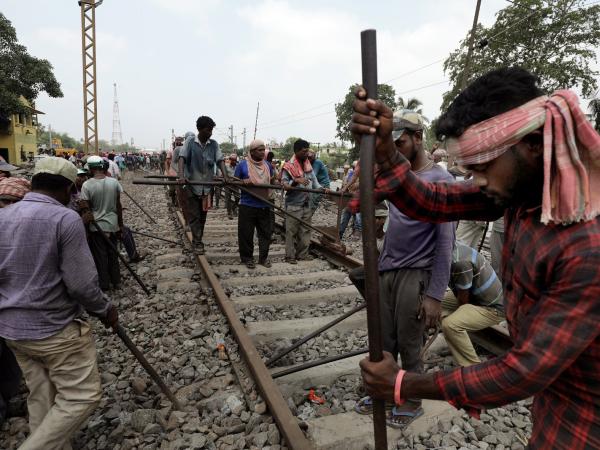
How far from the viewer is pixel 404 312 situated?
2.52 metres

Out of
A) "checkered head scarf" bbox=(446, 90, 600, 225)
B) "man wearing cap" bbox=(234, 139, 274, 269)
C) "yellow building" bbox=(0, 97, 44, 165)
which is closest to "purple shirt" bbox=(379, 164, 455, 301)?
"checkered head scarf" bbox=(446, 90, 600, 225)

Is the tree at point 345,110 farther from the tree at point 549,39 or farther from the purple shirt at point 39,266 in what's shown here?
the purple shirt at point 39,266

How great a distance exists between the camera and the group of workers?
3.27ft

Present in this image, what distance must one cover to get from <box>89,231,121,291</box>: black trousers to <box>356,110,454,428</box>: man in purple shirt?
3.99 m

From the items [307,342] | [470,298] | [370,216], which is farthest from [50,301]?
[470,298]

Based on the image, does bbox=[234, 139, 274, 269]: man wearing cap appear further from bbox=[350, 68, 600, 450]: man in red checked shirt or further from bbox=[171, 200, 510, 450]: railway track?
bbox=[350, 68, 600, 450]: man in red checked shirt

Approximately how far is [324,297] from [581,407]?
12.3 ft

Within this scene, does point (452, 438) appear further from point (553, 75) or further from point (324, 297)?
point (553, 75)

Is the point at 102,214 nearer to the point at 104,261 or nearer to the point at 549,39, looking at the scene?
the point at 104,261

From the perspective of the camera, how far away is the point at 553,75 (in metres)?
20.8

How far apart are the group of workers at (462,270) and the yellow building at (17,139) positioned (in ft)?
129

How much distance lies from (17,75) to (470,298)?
32.0 meters

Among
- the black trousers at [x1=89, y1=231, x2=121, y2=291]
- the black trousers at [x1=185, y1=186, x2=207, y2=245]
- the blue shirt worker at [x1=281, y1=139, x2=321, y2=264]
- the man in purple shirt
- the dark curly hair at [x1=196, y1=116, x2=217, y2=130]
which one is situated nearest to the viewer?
the man in purple shirt

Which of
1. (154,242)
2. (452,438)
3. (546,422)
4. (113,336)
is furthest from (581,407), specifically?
(154,242)
